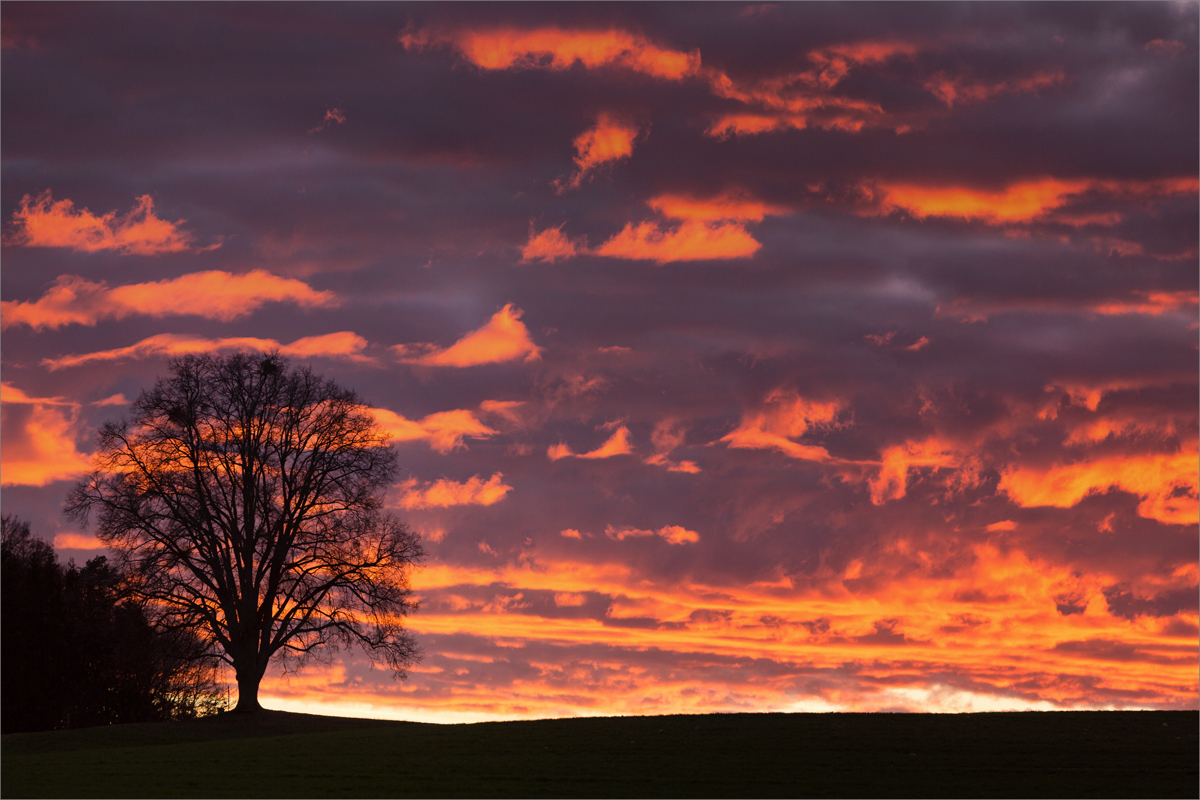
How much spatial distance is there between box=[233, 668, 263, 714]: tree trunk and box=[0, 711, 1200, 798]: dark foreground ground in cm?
733

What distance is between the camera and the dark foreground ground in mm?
28703

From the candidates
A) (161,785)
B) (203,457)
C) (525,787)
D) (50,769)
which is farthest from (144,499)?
(525,787)

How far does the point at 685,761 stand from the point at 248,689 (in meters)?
23.7

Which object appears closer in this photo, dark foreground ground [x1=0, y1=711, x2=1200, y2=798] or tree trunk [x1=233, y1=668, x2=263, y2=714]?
dark foreground ground [x1=0, y1=711, x2=1200, y2=798]

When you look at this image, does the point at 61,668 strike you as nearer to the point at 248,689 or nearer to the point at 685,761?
the point at 248,689

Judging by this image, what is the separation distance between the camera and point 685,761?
105ft

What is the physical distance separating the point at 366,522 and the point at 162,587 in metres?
8.65

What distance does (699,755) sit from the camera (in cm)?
3288

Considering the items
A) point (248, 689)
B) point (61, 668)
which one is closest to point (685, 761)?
point (248, 689)

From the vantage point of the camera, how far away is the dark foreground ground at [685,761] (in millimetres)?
28703

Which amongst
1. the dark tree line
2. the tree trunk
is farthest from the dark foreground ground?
the dark tree line

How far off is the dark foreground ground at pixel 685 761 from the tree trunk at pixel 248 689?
7333 mm

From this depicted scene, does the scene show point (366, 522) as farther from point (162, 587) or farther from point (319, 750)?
point (319, 750)

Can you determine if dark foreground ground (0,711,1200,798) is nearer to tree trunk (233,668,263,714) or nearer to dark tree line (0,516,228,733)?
tree trunk (233,668,263,714)
